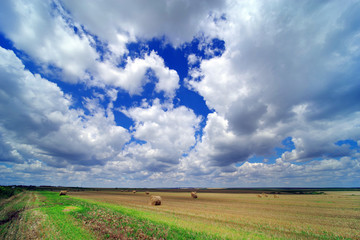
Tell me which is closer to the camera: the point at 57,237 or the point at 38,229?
the point at 57,237

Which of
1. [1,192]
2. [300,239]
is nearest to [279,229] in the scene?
[300,239]

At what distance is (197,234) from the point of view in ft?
44.4

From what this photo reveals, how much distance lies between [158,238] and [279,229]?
11.9 m

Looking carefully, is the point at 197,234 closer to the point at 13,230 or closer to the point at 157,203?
the point at 13,230

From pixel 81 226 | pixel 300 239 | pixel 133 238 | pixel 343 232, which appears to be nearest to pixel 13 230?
pixel 81 226

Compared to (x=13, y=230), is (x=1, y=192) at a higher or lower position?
higher

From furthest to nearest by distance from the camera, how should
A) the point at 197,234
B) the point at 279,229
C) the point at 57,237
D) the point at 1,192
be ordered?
the point at 1,192 → the point at 279,229 → the point at 197,234 → the point at 57,237

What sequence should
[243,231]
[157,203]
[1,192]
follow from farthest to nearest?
[1,192] → [157,203] → [243,231]

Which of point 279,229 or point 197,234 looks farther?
point 279,229

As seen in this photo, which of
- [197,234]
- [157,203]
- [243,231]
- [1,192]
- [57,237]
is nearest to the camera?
[57,237]

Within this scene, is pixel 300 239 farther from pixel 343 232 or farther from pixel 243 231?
pixel 343 232

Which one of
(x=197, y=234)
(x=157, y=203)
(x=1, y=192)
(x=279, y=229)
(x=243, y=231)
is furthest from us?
(x=1, y=192)

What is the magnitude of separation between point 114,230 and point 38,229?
22.1 feet

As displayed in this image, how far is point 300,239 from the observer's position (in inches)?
516
